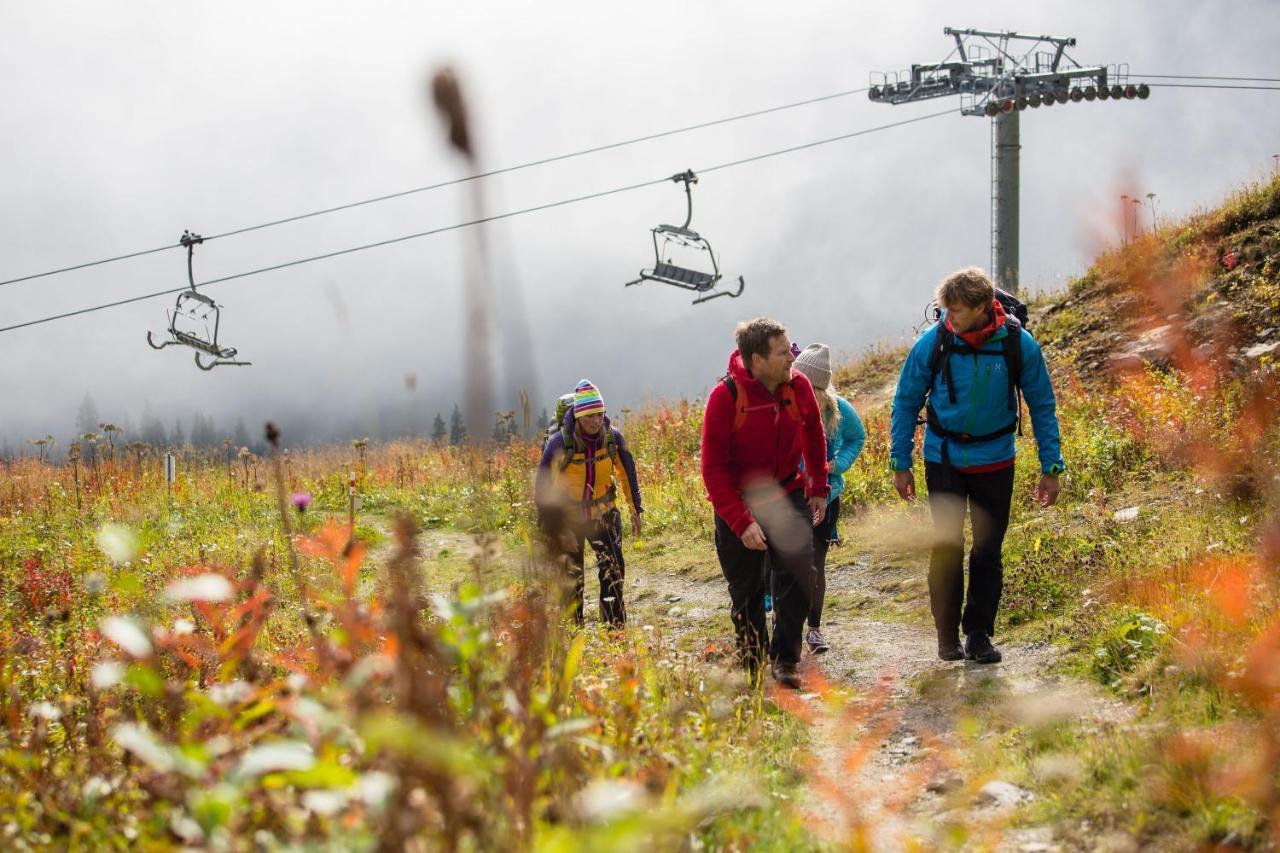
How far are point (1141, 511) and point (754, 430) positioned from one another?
4.02m

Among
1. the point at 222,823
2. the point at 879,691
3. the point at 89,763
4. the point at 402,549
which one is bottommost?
the point at 879,691

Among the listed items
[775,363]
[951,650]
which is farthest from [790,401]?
[951,650]

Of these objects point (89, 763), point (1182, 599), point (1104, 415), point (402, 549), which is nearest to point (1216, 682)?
point (1182, 599)

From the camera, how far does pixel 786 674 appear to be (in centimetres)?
546

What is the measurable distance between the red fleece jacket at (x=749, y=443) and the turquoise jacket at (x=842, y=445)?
Result: 1.33 meters

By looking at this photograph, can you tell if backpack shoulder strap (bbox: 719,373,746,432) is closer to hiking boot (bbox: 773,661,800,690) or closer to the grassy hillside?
the grassy hillside

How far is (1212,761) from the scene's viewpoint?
333 cm

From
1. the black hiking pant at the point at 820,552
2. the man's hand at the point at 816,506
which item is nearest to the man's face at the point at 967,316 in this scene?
the man's hand at the point at 816,506

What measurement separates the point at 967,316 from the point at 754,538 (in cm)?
168

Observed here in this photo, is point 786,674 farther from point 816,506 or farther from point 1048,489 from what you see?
point 1048,489

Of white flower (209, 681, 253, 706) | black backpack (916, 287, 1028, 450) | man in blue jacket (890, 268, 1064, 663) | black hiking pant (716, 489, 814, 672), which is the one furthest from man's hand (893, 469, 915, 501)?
white flower (209, 681, 253, 706)

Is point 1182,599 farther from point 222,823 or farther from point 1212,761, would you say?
point 222,823

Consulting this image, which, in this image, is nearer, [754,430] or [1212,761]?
[1212,761]

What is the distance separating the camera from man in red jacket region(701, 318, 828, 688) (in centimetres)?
522
